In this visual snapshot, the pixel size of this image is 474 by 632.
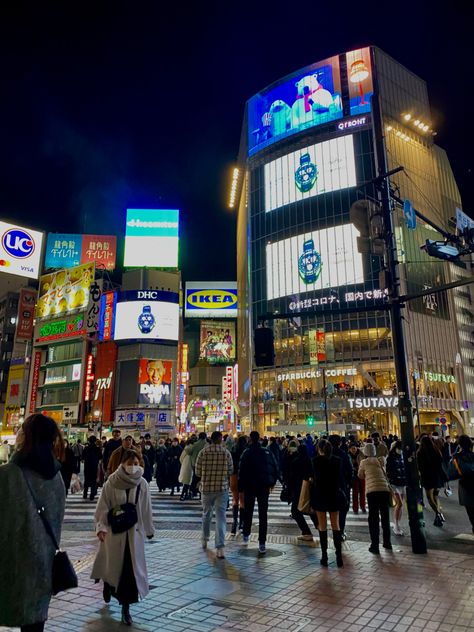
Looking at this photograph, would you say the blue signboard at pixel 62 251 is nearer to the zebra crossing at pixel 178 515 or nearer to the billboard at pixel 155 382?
the billboard at pixel 155 382

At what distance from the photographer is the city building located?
180 ft

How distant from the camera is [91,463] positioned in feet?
49.4

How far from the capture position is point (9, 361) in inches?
3002

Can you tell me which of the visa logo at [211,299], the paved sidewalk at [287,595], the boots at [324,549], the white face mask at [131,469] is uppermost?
the visa logo at [211,299]

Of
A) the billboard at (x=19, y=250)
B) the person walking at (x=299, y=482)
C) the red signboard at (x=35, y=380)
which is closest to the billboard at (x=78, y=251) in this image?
the red signboard at (x=35, y=380)

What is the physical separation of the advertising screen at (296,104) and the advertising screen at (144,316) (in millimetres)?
28680

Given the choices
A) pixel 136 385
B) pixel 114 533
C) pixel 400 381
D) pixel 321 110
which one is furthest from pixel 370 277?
pixel 114 533

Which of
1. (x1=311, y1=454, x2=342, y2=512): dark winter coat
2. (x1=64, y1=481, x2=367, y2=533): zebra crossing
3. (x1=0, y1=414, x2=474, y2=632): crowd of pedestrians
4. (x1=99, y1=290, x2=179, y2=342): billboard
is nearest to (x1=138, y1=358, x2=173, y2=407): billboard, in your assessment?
(x1=99, y1=290, x2=179, y2=342): billboard

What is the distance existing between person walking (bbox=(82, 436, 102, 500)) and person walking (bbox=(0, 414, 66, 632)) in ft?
38.7

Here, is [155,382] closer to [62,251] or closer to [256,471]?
[62,251]

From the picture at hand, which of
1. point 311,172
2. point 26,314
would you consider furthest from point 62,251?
point 311,172

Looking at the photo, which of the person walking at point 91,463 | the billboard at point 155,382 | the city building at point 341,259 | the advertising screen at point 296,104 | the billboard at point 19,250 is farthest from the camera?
the advertising screen at point 296,104

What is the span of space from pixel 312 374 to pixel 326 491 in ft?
167

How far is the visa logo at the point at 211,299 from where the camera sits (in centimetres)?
7988
